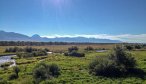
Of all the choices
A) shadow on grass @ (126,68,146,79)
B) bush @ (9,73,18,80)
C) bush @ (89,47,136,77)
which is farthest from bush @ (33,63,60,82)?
shadow on grass @ (126,68,146,79)

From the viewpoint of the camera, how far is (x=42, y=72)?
56000 millimetres

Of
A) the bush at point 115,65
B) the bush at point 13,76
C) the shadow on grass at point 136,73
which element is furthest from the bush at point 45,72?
the shadow on grass at point 136,73

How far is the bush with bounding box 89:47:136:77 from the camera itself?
6012 centimetres

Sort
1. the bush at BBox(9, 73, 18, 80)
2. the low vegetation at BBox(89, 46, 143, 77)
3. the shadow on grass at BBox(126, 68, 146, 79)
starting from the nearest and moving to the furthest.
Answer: the shadow on grass at BBox(126, 68, 146, 79)
the bush at BBox(9, 73, 18, 80)
the low vegetation at BBox(89, 46, 143, 77)

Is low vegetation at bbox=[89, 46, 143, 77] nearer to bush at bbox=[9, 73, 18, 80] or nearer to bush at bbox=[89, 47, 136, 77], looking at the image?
bush at bbox=[89, 47, 136, 77]

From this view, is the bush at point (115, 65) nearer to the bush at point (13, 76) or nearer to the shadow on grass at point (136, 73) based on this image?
the shadow on grass at point (136, 73)

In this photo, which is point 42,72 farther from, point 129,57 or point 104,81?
point 129,57

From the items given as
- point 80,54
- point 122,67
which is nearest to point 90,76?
point 122,67

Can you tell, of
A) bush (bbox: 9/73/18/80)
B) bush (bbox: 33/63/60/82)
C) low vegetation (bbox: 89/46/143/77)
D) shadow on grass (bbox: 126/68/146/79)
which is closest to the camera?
bush (bbox: 33/63/60/82)

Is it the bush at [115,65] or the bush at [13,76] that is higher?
the bush at [115,65]

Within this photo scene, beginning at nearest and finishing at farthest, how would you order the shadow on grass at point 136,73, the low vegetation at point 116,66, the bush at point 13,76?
1. the shadow on grass at point 136,73
2. the bush at point 13,76
3. the low vegetation at point 116,66

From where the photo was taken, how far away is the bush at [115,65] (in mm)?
60119

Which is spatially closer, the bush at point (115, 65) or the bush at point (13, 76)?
the bush at point (13, 76)

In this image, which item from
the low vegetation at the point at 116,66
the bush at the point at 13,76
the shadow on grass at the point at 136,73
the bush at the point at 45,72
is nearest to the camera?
the bush at the point at 45,72
